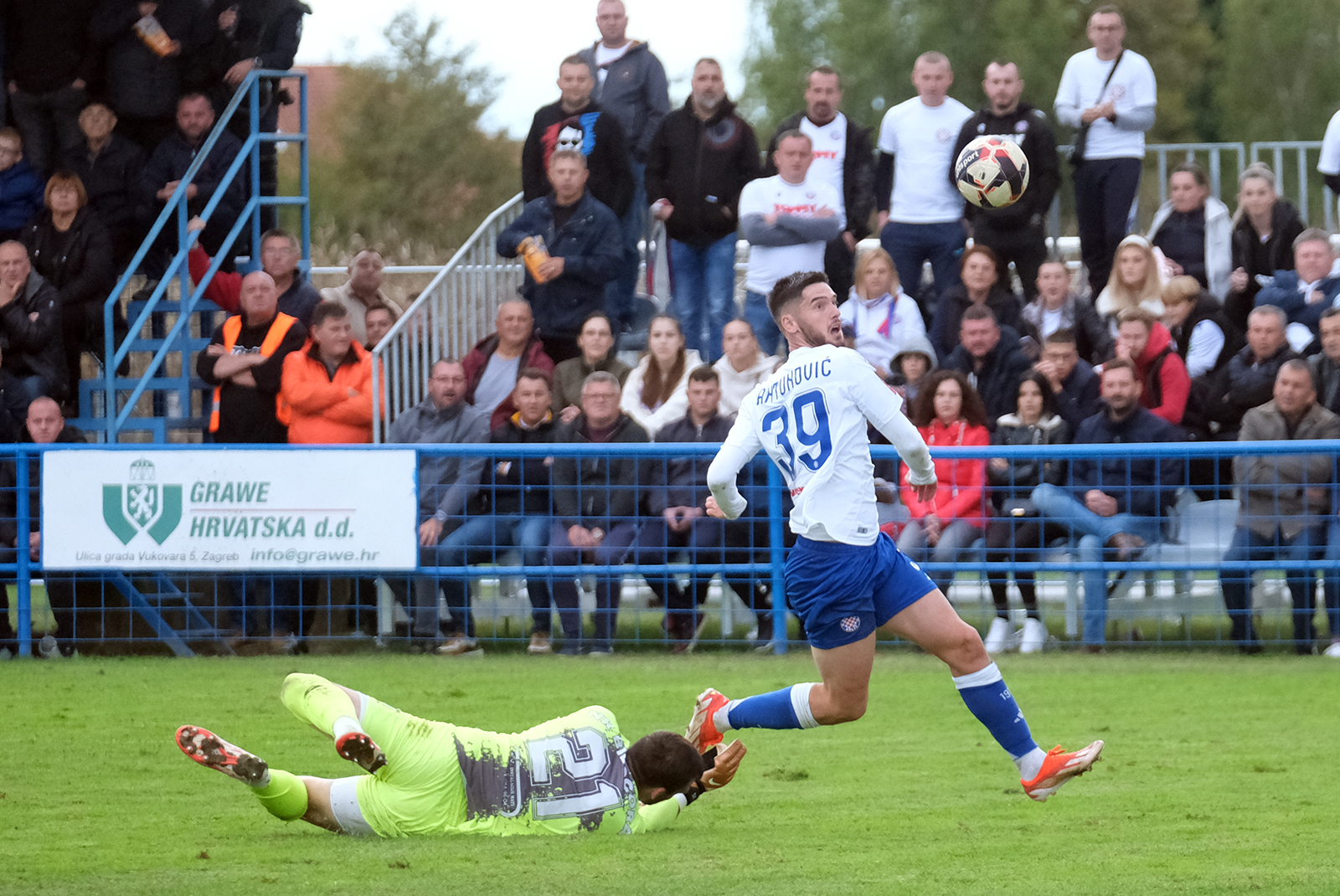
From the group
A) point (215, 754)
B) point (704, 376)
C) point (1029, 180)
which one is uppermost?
point (1029, 180)

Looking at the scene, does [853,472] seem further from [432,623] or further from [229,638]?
[229,638]

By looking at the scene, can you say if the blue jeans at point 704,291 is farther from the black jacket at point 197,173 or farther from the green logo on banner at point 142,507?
the green logo on banner at point 142,507

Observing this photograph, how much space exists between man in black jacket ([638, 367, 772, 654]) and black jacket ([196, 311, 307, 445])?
2.78 meters

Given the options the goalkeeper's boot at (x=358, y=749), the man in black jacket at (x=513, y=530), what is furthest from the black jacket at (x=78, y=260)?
the goalkeeper's boot at (x=358, y=749)

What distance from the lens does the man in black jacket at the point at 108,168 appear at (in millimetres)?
13766

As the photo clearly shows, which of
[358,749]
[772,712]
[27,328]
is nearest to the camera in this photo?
[358,749]

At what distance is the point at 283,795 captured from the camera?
21.0 ft

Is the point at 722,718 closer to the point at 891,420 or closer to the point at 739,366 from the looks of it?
the point at 891,420

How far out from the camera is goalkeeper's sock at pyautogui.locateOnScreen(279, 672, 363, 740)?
6113 millimetres

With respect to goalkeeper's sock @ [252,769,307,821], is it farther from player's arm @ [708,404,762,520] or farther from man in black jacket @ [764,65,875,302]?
man in black jacket @ [764,65,875,302]

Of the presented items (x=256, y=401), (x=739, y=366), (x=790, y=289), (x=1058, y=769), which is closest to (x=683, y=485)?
(x=739, y=366)

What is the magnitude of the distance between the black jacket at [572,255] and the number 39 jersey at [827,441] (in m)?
6.35

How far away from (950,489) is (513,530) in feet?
9.02

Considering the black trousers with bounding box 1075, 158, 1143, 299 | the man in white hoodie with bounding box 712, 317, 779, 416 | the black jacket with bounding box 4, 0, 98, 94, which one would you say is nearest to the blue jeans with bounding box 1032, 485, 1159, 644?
the man in white hoodie with bounding box 712, 317, 779, 416
